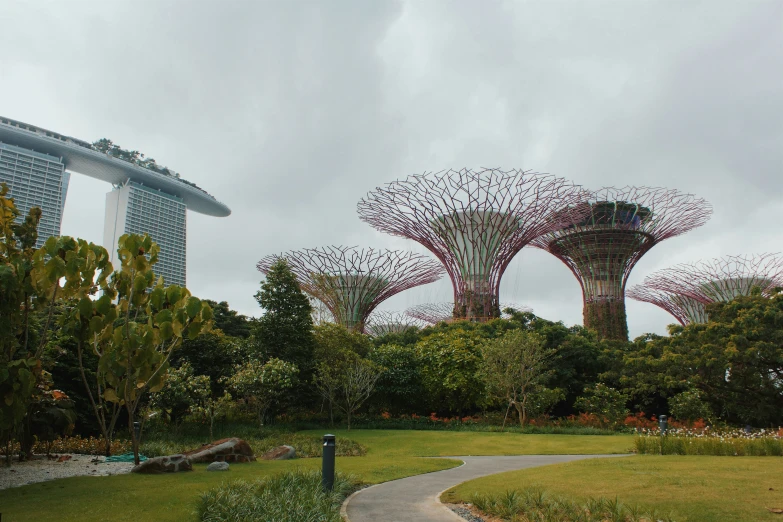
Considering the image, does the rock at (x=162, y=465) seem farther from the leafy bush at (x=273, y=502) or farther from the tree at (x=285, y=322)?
the tree at (x=285, y=322)

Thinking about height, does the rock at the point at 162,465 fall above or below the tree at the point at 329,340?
below

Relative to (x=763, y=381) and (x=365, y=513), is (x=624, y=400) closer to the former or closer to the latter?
(x=763, y=381)

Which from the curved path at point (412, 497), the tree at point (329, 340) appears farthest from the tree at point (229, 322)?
the curved path at point (412, 497)

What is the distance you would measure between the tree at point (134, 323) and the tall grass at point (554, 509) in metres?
5.31

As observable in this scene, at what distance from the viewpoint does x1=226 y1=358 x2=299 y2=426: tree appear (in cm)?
1762

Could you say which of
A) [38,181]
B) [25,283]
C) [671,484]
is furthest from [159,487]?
[38,181]

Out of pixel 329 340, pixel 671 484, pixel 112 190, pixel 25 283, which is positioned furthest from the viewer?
pixel 112 190

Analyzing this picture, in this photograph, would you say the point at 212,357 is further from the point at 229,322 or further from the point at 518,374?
the point at 229,322

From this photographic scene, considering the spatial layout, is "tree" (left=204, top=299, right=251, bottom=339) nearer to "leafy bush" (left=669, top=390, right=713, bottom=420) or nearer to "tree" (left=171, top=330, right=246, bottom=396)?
"tree" (left=171, top=330, right=246, bottom=396)

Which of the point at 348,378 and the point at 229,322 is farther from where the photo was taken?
the point at 229,322

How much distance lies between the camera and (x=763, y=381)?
17688mm

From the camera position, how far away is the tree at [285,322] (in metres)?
20.5

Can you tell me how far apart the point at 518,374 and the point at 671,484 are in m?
12.7

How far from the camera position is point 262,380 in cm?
1762
